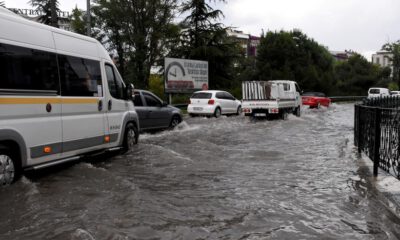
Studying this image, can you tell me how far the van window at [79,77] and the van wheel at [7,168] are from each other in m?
1.53

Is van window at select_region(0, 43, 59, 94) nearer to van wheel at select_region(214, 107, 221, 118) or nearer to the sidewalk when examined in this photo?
the sidewalk

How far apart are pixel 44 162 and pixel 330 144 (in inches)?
339

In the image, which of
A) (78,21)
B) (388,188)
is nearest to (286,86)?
(388,188)

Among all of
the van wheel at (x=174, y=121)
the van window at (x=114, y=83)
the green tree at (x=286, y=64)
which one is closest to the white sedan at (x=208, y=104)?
the van wheel at (x=174, y=121)

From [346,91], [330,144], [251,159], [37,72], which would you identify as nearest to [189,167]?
[251,159]

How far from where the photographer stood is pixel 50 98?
23.9ft

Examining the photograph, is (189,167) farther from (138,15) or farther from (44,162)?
(138,15)

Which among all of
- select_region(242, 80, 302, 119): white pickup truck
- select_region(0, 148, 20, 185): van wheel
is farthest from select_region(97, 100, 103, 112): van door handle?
select_region(242, 80, 302, 119): white pickup truck

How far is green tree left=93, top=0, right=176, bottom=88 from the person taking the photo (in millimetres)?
38125

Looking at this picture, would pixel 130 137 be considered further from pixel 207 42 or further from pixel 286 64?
pixel 286 64

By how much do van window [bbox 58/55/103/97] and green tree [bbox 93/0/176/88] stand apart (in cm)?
2878

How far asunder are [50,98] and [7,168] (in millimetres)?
1386

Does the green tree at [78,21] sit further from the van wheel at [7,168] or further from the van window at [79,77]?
the van wheel at [7,168]

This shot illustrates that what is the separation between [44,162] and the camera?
23.7 ft
